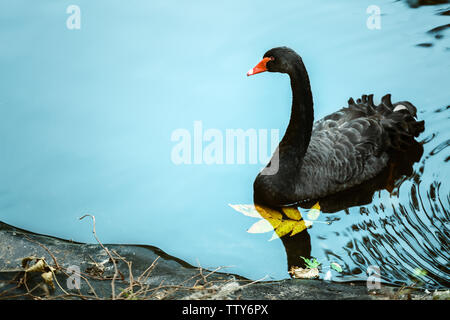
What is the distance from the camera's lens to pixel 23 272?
2572 mm

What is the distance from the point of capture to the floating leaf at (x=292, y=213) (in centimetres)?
370

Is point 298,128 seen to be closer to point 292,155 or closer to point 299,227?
point 292,155

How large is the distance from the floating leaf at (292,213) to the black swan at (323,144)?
50 millimetres

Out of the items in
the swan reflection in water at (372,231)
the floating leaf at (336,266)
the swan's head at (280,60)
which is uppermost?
the swan's head at (280,60)

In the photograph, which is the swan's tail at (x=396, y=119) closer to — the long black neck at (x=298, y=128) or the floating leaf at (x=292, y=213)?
the long black neck at (x=298, y=128)

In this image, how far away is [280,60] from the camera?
374 centimetres

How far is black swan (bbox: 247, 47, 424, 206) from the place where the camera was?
3785 millimetres

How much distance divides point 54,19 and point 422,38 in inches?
137

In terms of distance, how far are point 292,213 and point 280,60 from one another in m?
0.98

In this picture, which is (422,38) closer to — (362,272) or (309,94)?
(309,94)

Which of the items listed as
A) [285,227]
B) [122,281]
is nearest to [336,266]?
[285,227]

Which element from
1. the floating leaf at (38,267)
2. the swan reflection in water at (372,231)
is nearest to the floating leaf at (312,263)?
the swan reflection in water at (372,231)

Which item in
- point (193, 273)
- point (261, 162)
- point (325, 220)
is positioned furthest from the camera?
point (261, 162)

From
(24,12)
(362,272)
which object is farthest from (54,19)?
(362,272)
